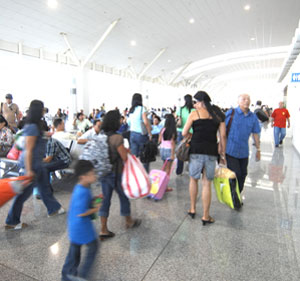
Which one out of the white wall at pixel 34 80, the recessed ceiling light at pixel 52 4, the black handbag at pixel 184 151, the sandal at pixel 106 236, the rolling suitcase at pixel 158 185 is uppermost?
the recessed ceiling light at pixel 52 4

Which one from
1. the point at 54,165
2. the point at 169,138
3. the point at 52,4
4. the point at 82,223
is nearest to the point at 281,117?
the point at 169,138

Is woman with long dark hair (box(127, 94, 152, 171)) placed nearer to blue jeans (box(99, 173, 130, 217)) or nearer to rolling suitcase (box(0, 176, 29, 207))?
blue jeans (box(99, 173, 130, 217))

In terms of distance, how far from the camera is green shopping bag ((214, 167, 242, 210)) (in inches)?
122

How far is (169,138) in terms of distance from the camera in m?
4.10

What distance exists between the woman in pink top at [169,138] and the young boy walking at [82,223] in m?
2.47

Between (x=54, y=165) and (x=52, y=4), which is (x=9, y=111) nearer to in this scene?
(x=54, y=165)

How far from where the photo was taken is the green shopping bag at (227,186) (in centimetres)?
310

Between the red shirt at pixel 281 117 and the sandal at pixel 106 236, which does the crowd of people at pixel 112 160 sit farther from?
the red shirt at pixel 281 117

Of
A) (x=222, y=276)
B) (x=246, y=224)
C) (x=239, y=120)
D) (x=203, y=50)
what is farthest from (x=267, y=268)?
(x=203, y=50)

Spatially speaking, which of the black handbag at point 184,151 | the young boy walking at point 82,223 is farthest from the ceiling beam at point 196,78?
the young boy walking at point 82,223

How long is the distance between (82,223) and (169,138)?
263 cm

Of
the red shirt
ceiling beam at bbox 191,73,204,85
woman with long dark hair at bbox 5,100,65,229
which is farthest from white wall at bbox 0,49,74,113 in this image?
ceiling beam at bbox 191,73,204,85

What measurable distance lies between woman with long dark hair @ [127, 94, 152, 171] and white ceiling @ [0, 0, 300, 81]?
1001cm

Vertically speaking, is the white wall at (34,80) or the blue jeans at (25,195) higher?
the white wall at (34,80)
